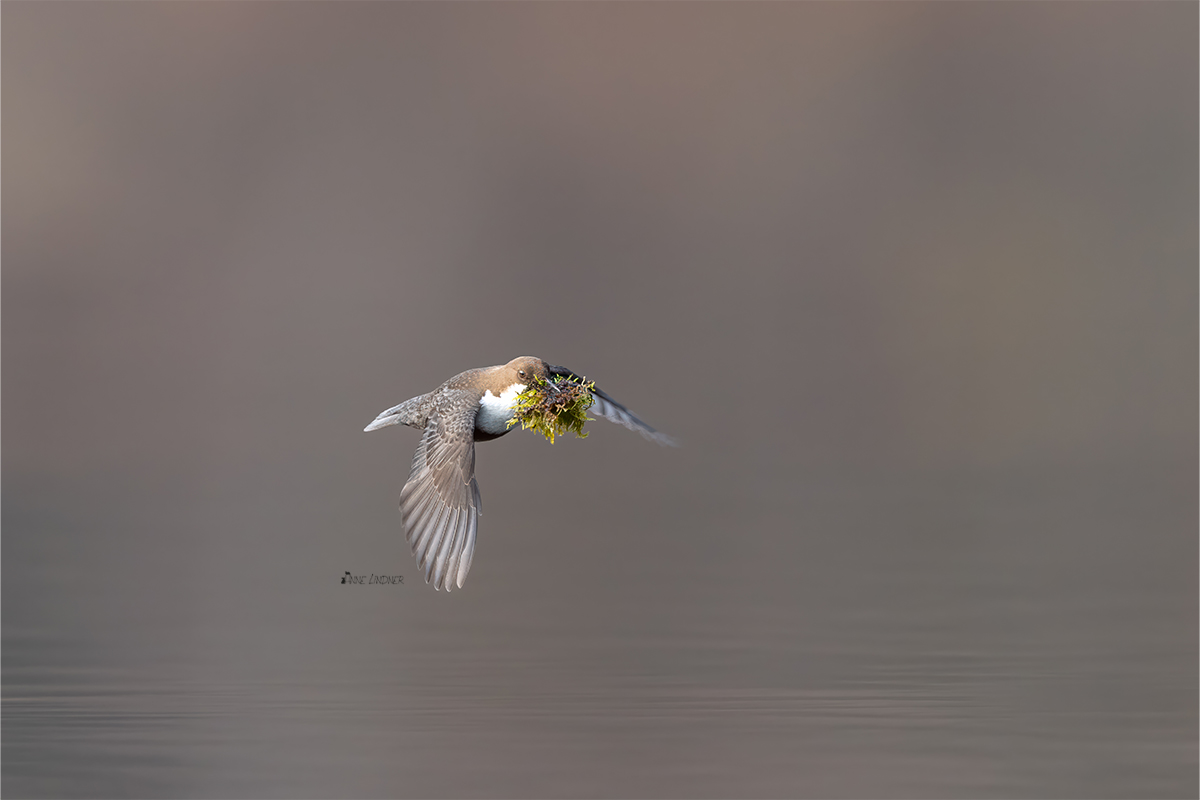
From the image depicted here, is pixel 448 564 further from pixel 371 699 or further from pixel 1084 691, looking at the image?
pixel 1084 691

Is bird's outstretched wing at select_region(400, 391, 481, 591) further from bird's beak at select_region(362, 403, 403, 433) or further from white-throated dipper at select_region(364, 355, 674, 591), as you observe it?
bird's beak at select_region(362, 403, 403, 433)

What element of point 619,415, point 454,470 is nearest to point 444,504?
point 454,470

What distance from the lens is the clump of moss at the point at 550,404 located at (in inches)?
273

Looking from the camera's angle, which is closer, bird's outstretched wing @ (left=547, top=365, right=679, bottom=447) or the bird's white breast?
the bird's white breast

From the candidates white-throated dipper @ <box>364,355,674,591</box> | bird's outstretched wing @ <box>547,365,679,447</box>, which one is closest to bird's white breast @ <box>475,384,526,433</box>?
white-throated dipper @ <box>364,355,674,591</box>

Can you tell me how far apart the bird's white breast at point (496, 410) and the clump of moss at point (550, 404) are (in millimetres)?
54

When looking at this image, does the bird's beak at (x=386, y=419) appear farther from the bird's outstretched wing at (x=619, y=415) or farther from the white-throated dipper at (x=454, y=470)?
the bird's outstretched wing at (x=619, y=415)

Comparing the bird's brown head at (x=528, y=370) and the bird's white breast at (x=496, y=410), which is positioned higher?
the bird's brown head at (x=528, y=370)

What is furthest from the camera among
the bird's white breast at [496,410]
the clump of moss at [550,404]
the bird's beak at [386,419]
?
the bird's beak at [386,419]

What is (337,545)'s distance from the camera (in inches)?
579

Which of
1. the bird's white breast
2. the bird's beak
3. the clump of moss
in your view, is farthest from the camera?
the bird's beak

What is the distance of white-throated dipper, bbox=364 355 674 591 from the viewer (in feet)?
23.0

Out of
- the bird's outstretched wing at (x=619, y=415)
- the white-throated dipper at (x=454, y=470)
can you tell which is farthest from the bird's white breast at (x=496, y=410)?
the bird's outstretched wing at (x=619, y=415)

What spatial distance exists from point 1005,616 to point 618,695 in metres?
3.44
